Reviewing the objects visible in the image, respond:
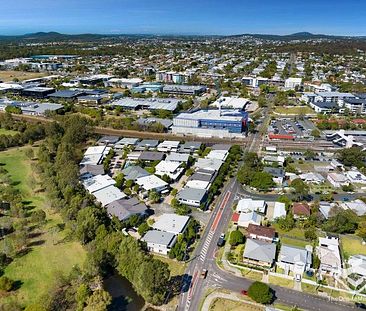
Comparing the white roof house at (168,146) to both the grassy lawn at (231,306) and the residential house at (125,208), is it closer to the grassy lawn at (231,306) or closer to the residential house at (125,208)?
the residential house at (125,208)

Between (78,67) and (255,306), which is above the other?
(78,67)

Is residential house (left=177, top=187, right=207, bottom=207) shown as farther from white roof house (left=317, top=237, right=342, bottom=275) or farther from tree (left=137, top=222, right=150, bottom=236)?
white roof house (left=317, top=237, right=342, bottom=275)

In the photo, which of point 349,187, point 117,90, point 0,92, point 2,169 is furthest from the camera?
point 117,90

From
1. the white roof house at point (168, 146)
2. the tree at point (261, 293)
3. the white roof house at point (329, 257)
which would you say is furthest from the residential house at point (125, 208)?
the white roof house at point (329, 257)

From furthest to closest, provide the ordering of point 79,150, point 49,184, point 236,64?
point 236,64, point 79,150, point 49,184

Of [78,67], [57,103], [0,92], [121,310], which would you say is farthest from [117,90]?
[121,310]

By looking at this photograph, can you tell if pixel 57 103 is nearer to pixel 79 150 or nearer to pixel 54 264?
pixel 79 150

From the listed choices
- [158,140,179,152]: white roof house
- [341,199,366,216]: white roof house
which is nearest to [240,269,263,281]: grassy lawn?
[341,199,366,216]: white roof house

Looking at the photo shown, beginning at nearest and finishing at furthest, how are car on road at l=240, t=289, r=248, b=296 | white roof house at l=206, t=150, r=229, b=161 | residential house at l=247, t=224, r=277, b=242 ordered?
1. car on road at l=240, t=289, r=248, b=296
2. residential house at l=247, t=224, r=277, b=242
3. white roof house at l=206, t=150, r=229, b=161
